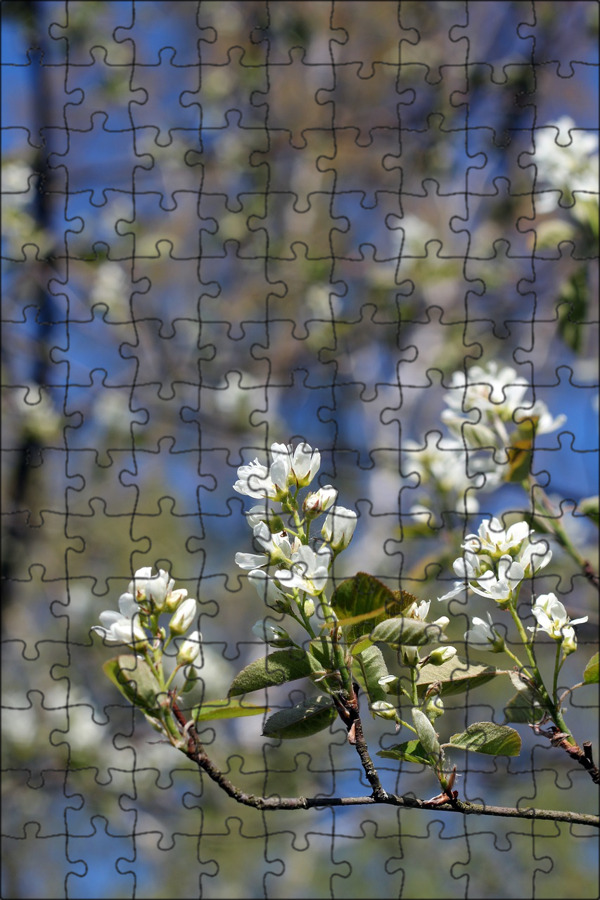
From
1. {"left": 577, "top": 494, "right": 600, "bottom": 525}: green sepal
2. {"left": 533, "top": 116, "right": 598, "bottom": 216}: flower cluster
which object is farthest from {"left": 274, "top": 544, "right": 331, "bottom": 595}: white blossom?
{"left": 533, "top": 116, "right": 598, "bottom": 216}: flower cluster

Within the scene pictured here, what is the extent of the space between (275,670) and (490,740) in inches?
5.7

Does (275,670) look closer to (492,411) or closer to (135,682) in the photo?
(135,682)

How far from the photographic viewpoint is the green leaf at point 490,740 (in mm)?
616

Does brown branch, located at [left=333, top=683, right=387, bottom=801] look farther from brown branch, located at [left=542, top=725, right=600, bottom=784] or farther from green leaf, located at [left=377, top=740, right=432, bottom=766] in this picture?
brown branch, located at [left=542, top=725, right=600, bottom=784]

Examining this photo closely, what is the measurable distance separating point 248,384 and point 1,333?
1.90 feet

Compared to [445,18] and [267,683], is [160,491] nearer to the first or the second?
[445,18]

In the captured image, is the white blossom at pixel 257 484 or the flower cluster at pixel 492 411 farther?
the flower cluster at pixel 492 411

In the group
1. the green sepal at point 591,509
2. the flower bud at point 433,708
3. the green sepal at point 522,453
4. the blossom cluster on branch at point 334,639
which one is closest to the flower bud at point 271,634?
the blossom cluster on branch at point 334,639

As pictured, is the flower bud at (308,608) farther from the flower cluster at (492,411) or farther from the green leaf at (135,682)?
the flower cluster at (492,411)

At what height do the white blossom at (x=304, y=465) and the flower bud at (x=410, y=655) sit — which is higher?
the white blossom at (x=304, y=465)
